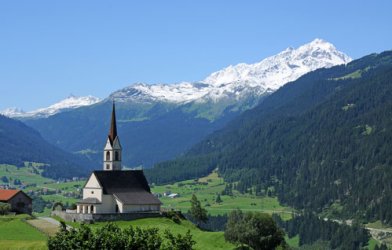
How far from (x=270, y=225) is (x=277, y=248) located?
6.79m

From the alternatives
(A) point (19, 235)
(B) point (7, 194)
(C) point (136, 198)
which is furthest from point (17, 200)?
(A) point (19, 235)

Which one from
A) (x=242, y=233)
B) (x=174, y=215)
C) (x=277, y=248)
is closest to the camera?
(x=242, y=233)

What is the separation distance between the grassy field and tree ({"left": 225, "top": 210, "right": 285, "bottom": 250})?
1320 inches

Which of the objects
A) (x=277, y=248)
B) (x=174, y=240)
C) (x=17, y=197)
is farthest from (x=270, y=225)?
(x=17, y=197)

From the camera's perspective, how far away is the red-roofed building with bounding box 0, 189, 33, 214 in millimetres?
155125

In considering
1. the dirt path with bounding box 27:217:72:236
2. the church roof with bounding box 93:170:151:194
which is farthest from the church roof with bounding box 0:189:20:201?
the church roof with bounding box 93:170:151:194

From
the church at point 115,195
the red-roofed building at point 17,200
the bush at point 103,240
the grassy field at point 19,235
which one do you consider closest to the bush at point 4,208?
the red-roofed building at point 17,200

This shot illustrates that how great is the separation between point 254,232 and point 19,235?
135 ft

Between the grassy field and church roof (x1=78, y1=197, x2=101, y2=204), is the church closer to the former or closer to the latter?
church roof (x1=78, y1=197, x2=101, y2=204)

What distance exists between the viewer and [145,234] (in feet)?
306

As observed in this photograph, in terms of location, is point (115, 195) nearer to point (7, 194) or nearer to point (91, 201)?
point (91, 201)

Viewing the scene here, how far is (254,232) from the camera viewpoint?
12738 centimetres

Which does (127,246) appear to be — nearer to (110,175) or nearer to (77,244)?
(77,244)

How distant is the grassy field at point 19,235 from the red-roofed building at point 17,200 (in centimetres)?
1401
